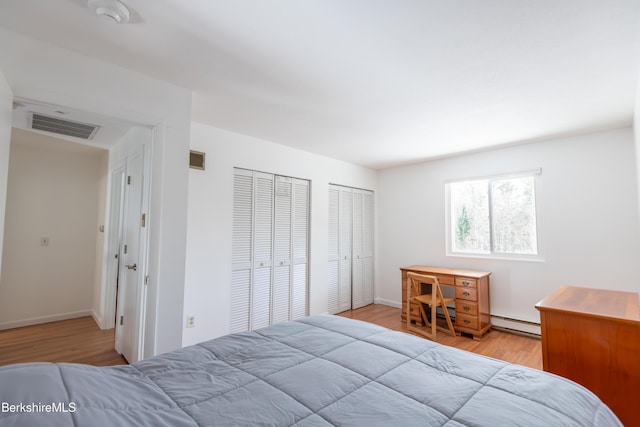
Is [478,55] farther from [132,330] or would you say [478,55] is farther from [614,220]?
[132,330]

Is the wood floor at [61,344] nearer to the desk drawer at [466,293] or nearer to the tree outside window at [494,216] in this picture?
the desk drawer at [466,293]

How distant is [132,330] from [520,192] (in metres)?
4.44

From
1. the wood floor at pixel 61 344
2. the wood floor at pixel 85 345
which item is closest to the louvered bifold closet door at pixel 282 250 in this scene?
the wood floor at pixel 85 345

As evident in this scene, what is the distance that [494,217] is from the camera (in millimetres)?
3943

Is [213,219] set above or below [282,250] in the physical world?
above

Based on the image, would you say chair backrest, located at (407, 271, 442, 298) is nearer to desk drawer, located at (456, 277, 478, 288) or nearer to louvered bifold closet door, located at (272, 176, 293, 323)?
desk drawer, located at (456, 277, 478, 288)

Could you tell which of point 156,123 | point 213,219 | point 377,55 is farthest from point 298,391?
point 213,219

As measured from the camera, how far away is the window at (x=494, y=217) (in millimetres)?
3658

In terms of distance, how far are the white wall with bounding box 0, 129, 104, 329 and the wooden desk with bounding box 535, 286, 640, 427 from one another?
5.25 metres

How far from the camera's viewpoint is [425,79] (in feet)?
7.00

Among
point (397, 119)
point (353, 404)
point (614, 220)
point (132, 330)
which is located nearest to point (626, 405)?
point (353, 404)

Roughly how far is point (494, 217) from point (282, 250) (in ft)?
9.29

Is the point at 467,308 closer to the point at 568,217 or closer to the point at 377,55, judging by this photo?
the point at 568,217

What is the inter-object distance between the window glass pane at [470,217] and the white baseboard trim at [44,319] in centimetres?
530
